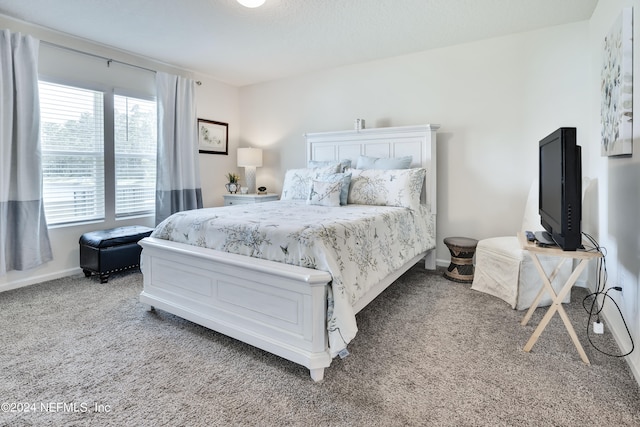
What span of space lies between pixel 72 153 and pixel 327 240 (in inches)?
121

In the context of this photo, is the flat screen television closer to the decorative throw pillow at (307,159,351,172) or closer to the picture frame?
the decorative throw pillow at (307,159,351,172)

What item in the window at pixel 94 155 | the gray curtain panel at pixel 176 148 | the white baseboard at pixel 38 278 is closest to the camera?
the white baseboard at pixel 38 278

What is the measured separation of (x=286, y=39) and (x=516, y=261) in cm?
289

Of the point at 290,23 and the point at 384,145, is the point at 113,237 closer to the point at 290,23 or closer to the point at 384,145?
the point at 290,23

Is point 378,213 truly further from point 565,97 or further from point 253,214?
point 565,97

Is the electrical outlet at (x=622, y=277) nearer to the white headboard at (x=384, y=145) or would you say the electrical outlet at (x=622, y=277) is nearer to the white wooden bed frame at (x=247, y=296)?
the white wooden bed frame at (x=247, y=296)

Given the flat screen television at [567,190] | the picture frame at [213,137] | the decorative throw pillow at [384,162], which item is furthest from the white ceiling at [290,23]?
the flat screen television at [567,190]

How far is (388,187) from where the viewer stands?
3195 mm

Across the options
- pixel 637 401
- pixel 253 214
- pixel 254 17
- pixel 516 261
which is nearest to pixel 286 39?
pixel 254 17

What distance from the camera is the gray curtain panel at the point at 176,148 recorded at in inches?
160

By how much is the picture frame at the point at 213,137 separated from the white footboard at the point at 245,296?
253 centimetres

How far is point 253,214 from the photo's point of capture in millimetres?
2518

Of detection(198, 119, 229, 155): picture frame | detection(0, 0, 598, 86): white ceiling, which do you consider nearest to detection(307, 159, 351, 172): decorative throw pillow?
detection(0, 0, 598, 86): white ceiling

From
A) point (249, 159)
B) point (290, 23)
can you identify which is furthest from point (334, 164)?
point (249, 159)
